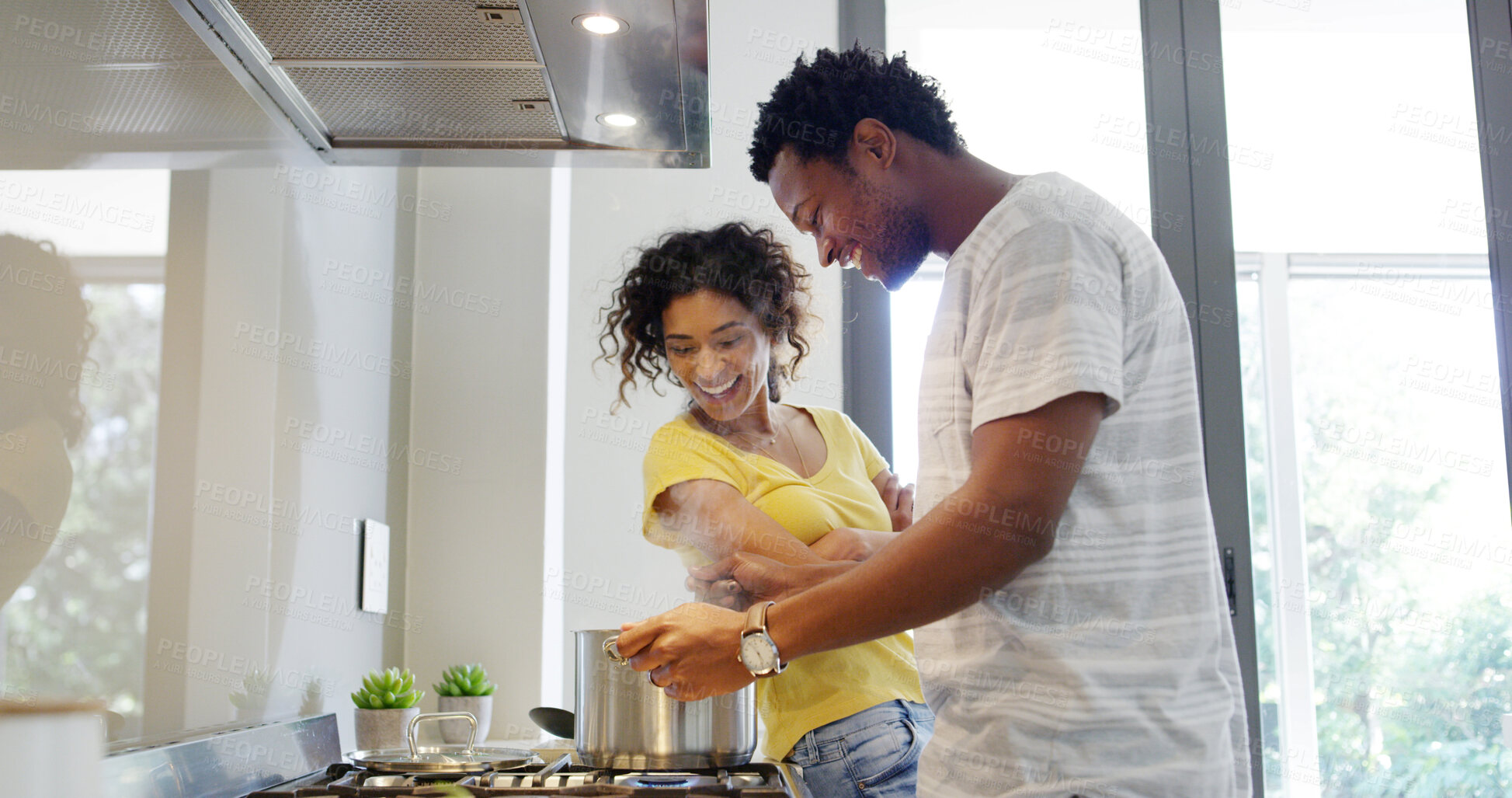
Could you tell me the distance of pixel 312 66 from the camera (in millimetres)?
1214

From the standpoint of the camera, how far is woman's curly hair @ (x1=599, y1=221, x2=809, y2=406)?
1661 millimetres

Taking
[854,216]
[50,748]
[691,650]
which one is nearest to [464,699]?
[691,650]

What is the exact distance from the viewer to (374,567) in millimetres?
1915

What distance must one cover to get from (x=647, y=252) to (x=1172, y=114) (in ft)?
4.29

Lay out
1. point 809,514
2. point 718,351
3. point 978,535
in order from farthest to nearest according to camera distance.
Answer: point 718,351
point 809,514
point 978,535

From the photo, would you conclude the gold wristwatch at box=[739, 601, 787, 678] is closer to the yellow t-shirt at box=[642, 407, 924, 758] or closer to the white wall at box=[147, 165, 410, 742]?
the yellow t-shirt at box=[642, 407, 924, 758]

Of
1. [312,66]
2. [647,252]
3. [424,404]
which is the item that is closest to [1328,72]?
[647,252]

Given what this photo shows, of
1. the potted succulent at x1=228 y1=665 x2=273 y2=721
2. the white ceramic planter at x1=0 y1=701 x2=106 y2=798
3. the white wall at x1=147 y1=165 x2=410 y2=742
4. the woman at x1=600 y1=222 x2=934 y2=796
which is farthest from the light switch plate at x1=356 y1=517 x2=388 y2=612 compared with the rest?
the white ceramic planter at x1=0 y1=701 x2=106 y2=798

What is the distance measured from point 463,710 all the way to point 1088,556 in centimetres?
126

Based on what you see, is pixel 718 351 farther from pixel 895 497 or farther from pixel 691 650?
pixel 691 650

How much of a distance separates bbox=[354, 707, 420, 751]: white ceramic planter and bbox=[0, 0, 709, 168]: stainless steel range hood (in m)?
0.76

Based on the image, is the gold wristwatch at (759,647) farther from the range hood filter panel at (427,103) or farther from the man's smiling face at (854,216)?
the range hood filter panel at (427,103)

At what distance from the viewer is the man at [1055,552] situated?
88 cm

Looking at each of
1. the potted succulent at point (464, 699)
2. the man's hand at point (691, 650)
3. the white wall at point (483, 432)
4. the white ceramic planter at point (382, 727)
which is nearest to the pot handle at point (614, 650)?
the man's hand at point (691, 650)
